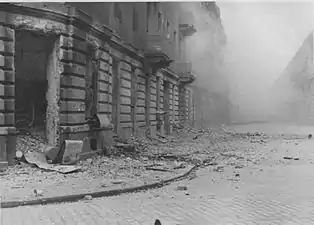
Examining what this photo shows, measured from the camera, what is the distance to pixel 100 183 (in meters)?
8.86

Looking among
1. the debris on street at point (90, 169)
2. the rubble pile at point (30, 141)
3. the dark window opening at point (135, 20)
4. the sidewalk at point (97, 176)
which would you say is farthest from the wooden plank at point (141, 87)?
the rubble pile at point (30, 141)

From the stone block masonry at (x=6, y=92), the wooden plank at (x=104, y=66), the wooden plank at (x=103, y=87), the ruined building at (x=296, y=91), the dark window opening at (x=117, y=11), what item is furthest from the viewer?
the ruined building at (x=296, y=91)

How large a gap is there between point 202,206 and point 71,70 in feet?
20.3

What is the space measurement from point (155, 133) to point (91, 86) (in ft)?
28.8

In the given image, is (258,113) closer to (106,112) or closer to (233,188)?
(106,112)

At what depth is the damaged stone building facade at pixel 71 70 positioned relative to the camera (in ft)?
33.1

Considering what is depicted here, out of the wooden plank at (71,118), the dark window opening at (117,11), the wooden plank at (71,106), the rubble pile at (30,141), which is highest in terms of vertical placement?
the dark window opening at (117,11)

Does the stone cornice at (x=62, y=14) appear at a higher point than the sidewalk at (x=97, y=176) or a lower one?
higher

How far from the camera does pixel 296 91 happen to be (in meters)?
57.7

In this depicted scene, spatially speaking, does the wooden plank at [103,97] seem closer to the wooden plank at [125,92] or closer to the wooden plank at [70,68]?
the wooden plank at [70,68]

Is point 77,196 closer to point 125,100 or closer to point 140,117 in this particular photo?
point 125,100

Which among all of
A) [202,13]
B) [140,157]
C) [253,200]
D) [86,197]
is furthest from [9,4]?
[202,13]

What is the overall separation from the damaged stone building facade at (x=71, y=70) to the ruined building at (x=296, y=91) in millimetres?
29032

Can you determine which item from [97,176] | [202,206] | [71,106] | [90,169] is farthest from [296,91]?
[202,206]
